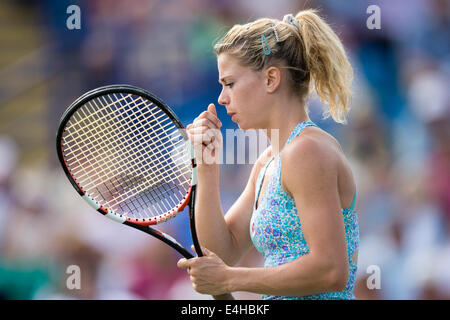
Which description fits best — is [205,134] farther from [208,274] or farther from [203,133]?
[208,274]

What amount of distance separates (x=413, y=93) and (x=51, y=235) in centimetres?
224

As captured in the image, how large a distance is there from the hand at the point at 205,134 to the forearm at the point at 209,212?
0.15ft

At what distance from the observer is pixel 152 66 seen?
10.5 ft

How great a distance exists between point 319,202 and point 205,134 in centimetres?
40

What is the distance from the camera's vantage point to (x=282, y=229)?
48.0 inches

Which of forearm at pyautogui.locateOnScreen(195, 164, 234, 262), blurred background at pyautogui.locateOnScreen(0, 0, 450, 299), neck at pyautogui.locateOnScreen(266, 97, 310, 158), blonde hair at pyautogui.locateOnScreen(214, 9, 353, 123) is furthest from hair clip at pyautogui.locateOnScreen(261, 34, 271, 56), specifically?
blurred background at pyautogui.locateOnScreen(0, 0, 450, 299)

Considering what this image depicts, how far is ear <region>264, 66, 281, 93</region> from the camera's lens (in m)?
1.32

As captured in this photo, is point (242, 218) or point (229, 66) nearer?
point (229, 66)

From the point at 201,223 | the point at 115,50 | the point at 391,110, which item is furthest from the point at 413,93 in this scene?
the point at 201,223

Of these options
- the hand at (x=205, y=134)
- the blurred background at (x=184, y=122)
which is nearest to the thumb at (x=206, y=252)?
the hand at (x=205, y=134)

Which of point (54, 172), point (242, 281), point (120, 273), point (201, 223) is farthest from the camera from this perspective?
point (54, 172)

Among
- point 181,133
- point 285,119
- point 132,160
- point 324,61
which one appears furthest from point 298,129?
point 132,160

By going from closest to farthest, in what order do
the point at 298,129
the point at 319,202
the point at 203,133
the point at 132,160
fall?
the point at 319,202
the point at 298,129
the point at 203,133
the point at 132,160

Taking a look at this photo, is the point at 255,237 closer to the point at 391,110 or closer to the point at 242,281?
the point at 242,281
